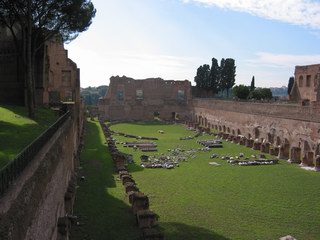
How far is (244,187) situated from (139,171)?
476 cm

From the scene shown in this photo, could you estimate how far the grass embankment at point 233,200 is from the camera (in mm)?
9773

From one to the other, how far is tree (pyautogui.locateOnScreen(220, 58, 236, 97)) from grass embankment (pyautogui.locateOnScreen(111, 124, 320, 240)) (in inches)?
1276

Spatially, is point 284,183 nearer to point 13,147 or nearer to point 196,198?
point 196,198

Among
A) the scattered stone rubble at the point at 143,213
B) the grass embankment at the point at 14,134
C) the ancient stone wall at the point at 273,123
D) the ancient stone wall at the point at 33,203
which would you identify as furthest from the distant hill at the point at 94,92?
the ancient stone wall at the point at 33,203

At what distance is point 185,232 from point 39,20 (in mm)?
10732

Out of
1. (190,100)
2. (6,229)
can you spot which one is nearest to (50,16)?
(6,229)

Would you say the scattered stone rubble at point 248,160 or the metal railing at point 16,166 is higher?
the metal railing at point 16,166

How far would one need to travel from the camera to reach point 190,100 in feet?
153

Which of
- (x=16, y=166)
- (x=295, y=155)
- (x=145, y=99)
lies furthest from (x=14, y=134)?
(x=145, y=99)

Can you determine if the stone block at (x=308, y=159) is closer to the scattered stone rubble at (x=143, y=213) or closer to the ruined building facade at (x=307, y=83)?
the scattered stone rubble at (x=143, y=213)

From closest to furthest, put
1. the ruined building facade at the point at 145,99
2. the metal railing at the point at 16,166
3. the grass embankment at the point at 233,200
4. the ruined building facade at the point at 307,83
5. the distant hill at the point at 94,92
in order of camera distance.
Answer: the metal railing at the point at 16,166
the grass embankment at the point at 233,200
the ruined building facade at the point at 307,83
the ruined building facade at the point at 145,99
the distant hill at the point at 94,92

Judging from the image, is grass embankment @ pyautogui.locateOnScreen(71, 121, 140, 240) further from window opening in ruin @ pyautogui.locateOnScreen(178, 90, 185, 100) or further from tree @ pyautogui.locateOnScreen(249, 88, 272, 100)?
window opening in ruin @ pyautogui.locateOnScreen(178, 90, 185, 100)

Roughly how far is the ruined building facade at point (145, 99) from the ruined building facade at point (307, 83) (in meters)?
12.8

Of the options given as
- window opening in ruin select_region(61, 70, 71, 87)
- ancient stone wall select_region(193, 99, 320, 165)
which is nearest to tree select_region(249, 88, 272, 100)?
ancient stone wall select_region(193, 99, 320, 165)
